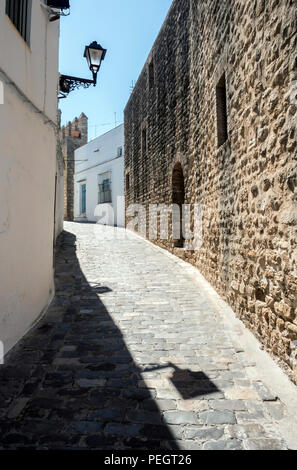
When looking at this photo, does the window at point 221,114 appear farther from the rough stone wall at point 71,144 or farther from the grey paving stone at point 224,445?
the rough stone wall at point 71,144

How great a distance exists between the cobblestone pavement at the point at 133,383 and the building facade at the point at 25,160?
499 millimetres

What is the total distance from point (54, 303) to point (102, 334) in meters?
1.57

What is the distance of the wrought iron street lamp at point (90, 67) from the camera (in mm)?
6164

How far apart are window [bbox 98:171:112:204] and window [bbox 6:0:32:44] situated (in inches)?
611

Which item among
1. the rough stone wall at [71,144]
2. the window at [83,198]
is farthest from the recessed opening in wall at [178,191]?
the rough stone wall at [71,144]

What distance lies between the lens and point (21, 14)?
399cm

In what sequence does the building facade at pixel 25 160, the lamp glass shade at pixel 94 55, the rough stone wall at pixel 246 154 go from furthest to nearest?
the lamp glass shade at pixel 94 55 < the building facade at pixel 25 160 < the rough stone wall at pixel 246 154

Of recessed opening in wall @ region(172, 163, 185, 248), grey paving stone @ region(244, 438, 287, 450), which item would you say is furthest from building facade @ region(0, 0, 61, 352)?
recessed opening in wall @ region(172, 163, 185, 248)

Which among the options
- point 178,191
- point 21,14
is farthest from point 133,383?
point 178,191

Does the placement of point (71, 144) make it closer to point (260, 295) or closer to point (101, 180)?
point (101, 180)

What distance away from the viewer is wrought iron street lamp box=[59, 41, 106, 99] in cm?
616

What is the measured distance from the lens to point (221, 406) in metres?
2.59

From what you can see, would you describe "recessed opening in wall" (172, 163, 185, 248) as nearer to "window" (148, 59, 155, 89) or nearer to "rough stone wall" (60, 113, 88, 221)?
"window" (148, 59, 155, 89)
